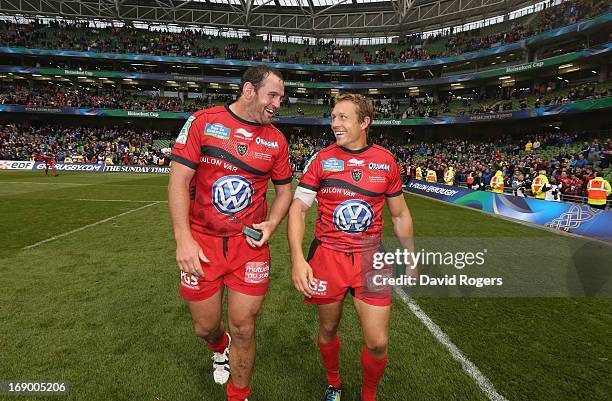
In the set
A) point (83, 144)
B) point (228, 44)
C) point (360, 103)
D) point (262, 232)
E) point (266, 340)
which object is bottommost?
point (266, 340)

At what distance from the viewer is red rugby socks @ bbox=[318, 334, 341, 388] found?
2728 millimetres

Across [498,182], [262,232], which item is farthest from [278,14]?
[262,232]

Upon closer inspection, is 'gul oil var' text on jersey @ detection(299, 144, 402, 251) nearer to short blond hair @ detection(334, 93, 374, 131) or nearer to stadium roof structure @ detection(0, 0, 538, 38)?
short blond hair @ detection(334, 93, 374, 131)

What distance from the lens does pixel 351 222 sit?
8.41 ft

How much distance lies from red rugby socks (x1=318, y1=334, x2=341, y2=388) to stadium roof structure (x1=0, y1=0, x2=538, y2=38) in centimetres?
4774

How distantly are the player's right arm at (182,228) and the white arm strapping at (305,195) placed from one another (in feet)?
2.64

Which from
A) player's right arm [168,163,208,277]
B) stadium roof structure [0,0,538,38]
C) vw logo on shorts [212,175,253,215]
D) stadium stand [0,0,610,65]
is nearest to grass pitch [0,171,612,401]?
player's right arm [168,163,208,277]

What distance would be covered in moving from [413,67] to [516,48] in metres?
11.4

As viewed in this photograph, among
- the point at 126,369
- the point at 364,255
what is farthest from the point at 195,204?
the point at 126,369

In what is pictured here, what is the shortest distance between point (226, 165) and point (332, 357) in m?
1.80

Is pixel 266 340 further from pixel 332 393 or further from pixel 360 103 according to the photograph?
pixel 360 103

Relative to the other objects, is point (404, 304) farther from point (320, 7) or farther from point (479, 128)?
point (320, 7)

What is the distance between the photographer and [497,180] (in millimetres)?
Result: 16547

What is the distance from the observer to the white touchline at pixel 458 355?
2.91m
